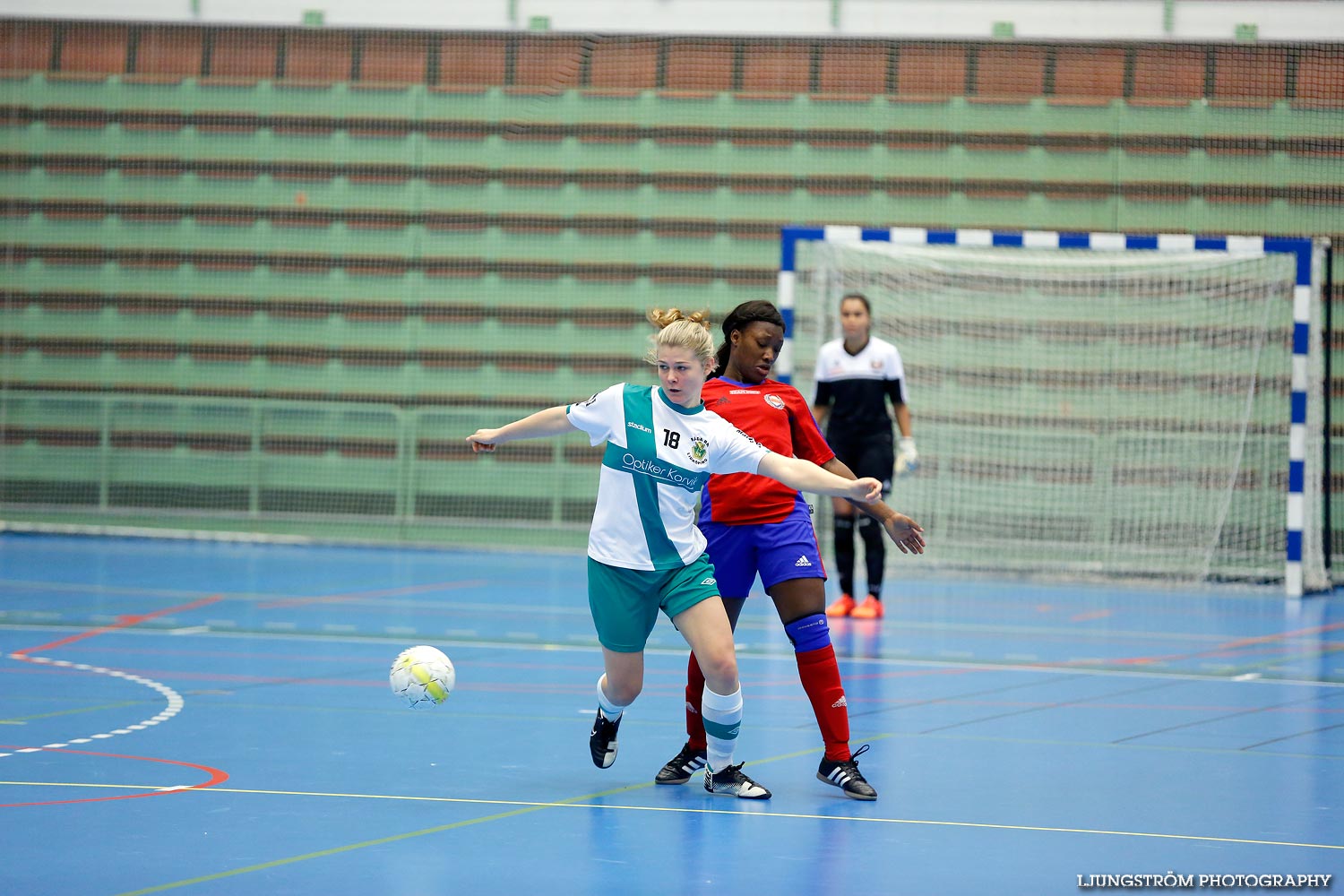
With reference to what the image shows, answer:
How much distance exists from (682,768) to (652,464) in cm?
114

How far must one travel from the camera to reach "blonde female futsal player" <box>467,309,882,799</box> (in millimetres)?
5141

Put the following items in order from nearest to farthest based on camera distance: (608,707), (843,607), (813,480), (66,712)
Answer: (813,480)
(608,707)
(66,712)
(843,607)

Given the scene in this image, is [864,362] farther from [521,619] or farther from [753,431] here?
[753,431]

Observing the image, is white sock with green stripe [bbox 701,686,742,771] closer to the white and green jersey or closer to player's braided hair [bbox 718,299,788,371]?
the white and green jersey

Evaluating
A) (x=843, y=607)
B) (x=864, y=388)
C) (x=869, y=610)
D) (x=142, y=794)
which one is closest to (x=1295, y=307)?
(x=864, y=388)

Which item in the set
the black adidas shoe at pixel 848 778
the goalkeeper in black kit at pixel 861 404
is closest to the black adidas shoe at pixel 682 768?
the black adidas shoe at pixel 848 778

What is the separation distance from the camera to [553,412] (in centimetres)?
527

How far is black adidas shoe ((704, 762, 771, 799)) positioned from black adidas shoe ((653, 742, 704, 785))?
16 cm

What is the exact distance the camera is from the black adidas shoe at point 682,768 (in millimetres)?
5551

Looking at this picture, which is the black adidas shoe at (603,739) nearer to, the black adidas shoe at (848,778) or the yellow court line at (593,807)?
the yellow court line at (593,807)

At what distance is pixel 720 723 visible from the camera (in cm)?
528

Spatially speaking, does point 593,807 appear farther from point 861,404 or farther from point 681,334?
point 861,404

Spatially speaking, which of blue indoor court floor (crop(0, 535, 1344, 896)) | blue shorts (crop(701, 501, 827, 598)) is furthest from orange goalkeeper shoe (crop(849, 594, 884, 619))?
blue shorts (crop(701, 501, 827, 598))

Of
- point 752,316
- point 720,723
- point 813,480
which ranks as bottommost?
point 720,723
